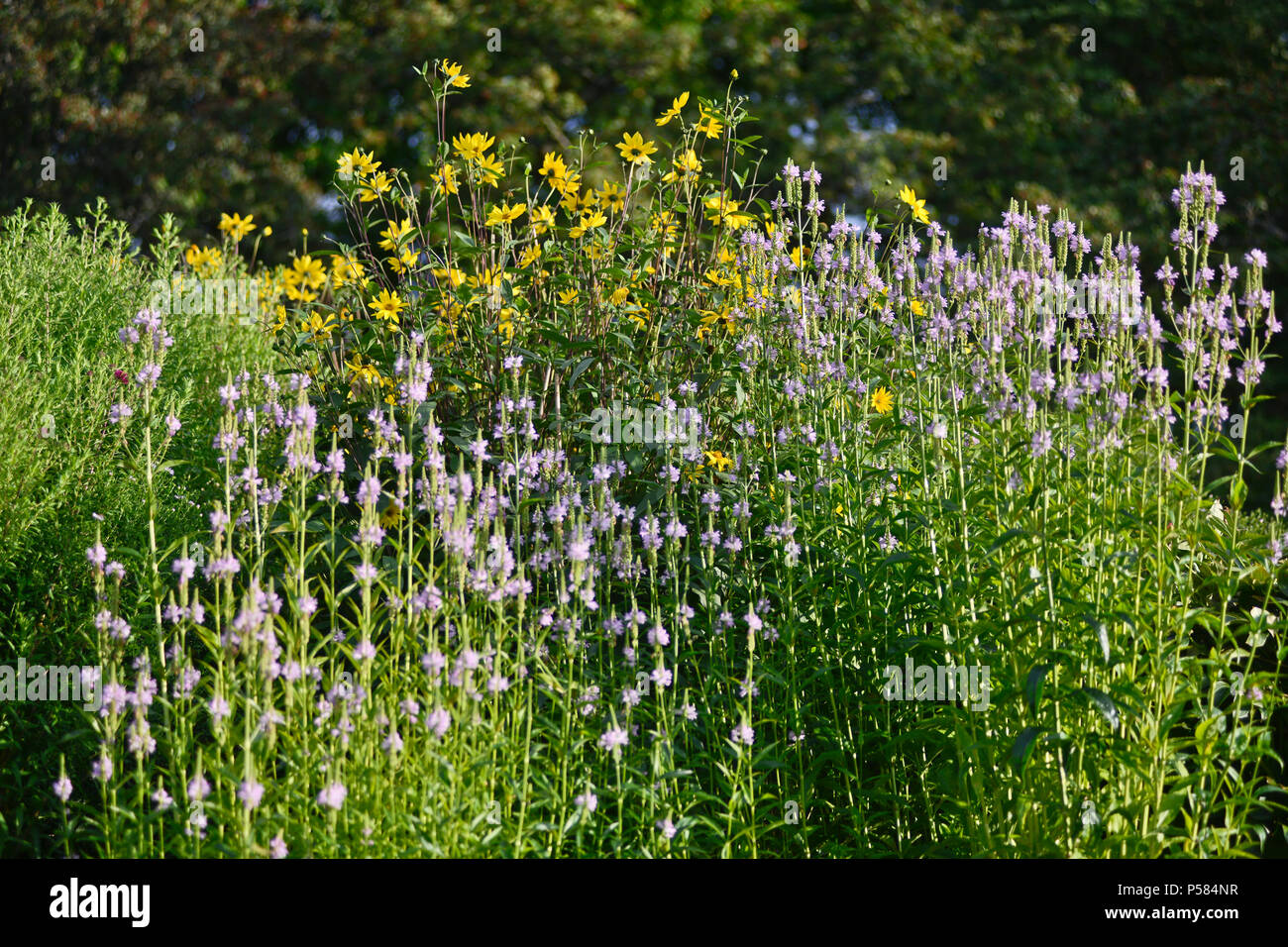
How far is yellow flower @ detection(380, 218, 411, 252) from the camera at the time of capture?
428 cm

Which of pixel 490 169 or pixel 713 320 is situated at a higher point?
pixel 490 169

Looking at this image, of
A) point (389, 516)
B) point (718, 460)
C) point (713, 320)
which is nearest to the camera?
point (389, 516)

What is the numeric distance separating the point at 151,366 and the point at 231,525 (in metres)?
0.63

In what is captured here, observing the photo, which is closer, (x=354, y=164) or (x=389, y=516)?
(x=389, y=516)

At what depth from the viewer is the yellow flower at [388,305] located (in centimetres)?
427

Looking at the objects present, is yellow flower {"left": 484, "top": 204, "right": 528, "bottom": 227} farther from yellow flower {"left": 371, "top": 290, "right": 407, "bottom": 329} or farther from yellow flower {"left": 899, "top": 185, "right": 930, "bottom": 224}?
yellow flower {"left": 899, "top": 185, "right": 930, "bottom": 224}

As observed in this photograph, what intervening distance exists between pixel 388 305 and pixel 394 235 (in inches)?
10.5

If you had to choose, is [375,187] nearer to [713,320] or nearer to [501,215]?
[501,215]

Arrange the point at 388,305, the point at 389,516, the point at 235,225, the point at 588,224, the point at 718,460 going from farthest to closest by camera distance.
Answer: the point at 235,225
the point at 588,224
the point at 388,305
the point at 718,460
the point at 389,516

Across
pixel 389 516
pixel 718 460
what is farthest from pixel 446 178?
pixel 718 460

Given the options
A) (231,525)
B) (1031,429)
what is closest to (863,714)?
(1031,429)

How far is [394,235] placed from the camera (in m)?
4.33

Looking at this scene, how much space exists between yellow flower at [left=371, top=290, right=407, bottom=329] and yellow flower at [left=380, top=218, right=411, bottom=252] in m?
0.18

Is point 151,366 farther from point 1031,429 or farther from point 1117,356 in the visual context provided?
point 1117,356
